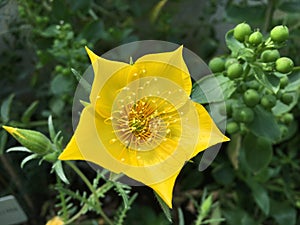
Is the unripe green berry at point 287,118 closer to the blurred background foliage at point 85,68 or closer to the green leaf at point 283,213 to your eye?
the blurred background foliage at point 85,68

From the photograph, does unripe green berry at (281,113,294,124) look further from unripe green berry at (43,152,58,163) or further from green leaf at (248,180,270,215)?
unripe green berry at (43,152,58,163)

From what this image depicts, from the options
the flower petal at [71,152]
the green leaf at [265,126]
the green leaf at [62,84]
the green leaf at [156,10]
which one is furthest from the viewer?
the green leaf at [156,10]

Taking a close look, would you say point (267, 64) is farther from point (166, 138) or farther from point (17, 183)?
point (17, 183)

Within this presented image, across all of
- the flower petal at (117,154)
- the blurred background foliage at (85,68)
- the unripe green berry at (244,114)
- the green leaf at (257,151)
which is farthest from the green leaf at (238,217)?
the flower petal at (117,154)

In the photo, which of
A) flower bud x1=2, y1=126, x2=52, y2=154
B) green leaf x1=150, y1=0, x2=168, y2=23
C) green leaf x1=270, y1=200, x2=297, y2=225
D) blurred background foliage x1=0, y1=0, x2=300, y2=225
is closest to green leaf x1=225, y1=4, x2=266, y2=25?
blurred background foliage x1=0, y1=0, x2=300, y2=225

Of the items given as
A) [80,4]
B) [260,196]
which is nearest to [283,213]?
[260,196]

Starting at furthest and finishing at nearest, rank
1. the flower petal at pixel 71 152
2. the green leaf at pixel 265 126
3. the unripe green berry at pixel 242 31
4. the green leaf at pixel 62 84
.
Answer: the green leaf at pixel 62 84 < the green leaf at pixel 265 126 < the unripe green berry at pixel 242 31 < the flower petal at pixel 71 152
